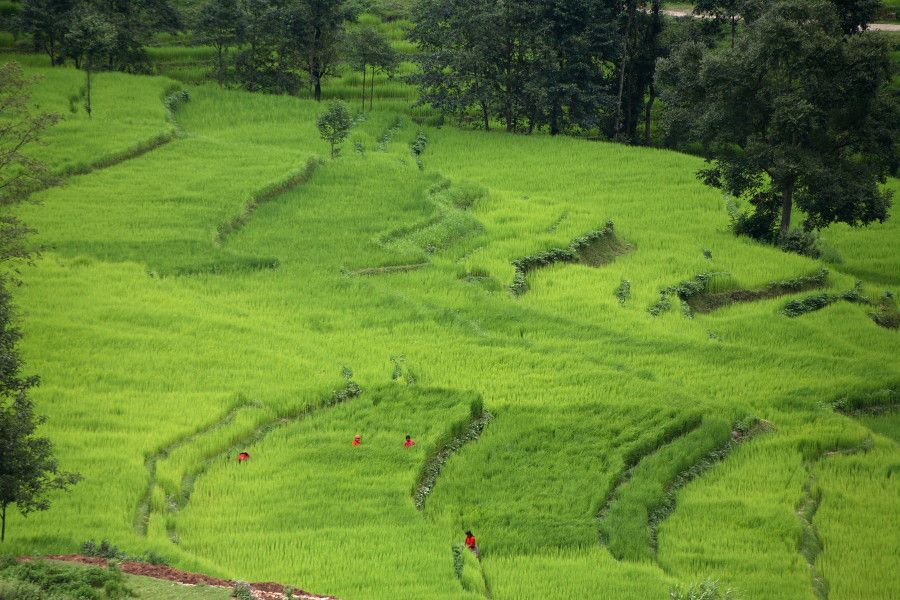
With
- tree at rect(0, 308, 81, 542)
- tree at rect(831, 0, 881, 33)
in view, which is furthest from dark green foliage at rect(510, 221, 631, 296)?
tree at rect(831, 0, 881, 33)

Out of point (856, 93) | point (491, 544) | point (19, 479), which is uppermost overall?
point (856, 93)

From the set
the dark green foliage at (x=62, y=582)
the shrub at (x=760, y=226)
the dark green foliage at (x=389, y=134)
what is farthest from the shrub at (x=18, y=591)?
the dark green foliage at (x=389, y=134)

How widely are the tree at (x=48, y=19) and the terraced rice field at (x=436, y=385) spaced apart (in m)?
19.1

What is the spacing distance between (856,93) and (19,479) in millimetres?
30263

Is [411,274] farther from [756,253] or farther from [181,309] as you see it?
[756,253]

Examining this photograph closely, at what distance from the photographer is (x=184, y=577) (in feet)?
56.3

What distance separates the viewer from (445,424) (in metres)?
25.4

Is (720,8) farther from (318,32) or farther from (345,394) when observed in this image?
(345,394)

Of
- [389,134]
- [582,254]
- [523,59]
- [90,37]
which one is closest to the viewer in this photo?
[582,254]

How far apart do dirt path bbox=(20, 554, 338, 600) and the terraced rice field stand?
1.21 meters

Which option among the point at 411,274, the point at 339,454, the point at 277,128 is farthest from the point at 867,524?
the point at 277,128

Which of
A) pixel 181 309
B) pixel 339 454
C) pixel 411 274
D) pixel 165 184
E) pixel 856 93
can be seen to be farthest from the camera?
pixel 165 184

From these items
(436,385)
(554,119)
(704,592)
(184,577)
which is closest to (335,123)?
(554,119)

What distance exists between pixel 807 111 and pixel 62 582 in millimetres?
29561
